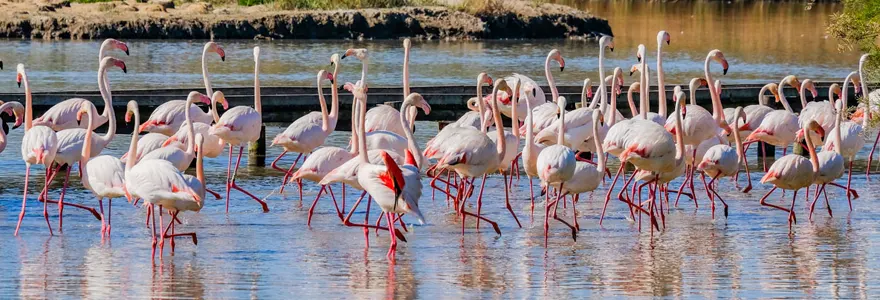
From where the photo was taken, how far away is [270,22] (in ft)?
138

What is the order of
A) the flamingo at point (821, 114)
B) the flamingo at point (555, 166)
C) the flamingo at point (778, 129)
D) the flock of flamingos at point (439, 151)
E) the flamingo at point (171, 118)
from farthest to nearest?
the flamingo at point (821, 114) → the flamingo at point (778, 129) → the flamingo at point (171, 118) → the flamingo at point (555, 166) → the flock of flamingos at point (439, 151)

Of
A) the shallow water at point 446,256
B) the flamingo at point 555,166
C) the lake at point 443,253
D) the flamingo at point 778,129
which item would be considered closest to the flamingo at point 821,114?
the flamingo at point 778,129

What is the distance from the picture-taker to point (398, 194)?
381 inches

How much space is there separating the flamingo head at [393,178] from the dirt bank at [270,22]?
3137 centimetres

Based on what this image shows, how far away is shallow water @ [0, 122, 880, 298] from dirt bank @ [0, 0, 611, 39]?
28.2 meters

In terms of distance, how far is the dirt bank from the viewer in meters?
40.2

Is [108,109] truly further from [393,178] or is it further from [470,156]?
[393,178]

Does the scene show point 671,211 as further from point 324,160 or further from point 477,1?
point 477,1

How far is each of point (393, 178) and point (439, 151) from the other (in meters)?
1.77

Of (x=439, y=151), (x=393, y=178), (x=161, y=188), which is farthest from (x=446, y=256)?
(x=161, y=188)

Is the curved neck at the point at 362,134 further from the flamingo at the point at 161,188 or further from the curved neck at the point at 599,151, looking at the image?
the curved neck at the point at 599,151

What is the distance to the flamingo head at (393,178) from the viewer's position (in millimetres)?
9609

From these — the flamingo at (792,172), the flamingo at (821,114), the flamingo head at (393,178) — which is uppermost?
the flamingo head at (393,178)

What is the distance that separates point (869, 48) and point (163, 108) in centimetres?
644
